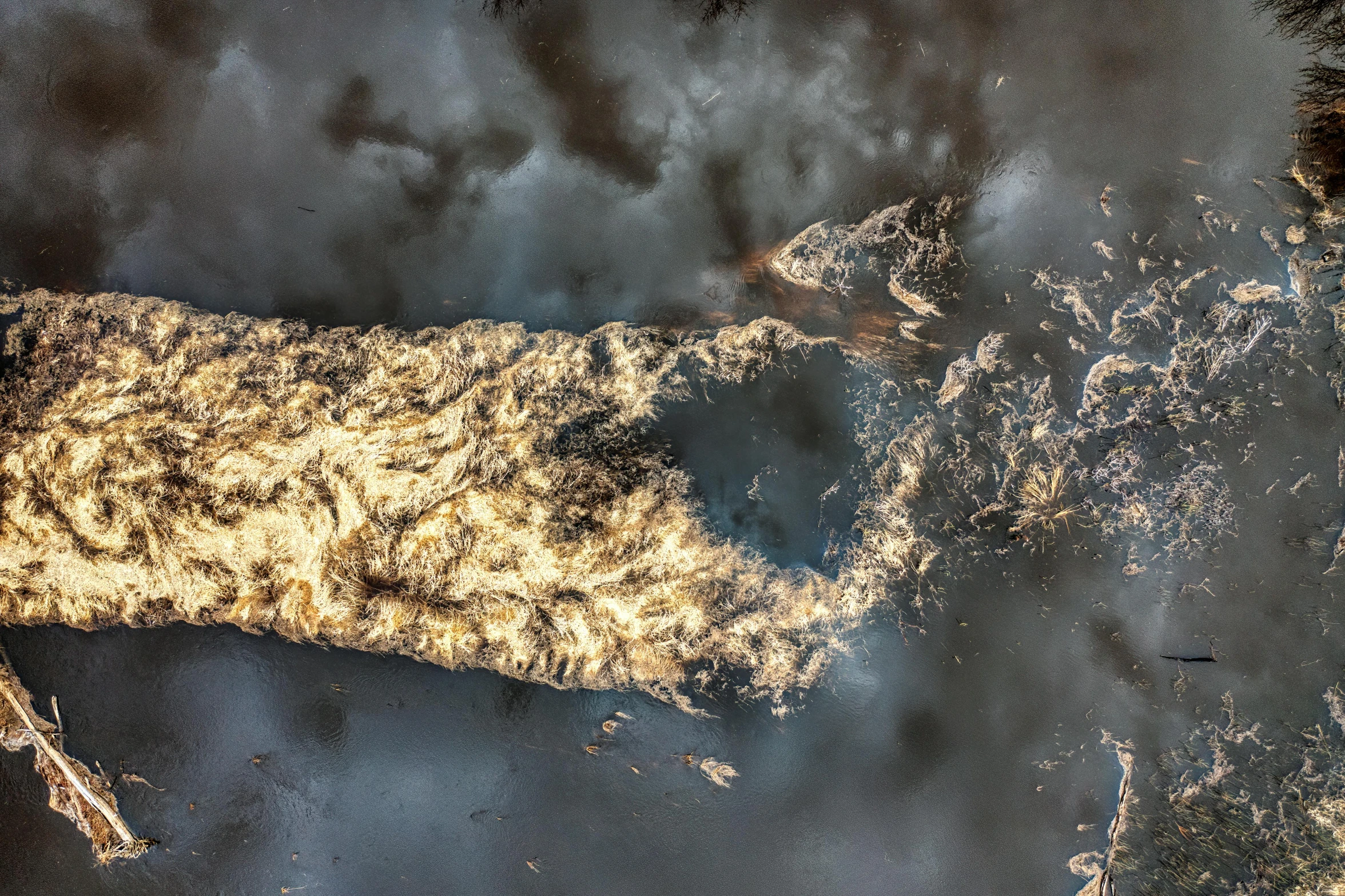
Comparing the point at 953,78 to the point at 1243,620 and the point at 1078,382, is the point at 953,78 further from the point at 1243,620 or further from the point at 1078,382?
the point at 1243,620

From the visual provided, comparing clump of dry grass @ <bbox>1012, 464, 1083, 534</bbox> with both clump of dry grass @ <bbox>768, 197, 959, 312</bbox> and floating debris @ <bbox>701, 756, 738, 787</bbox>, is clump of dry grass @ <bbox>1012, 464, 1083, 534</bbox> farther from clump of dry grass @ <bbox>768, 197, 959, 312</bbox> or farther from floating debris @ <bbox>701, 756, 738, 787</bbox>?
floating debris @ <bbox>701, 756, 738, 787</bbox>

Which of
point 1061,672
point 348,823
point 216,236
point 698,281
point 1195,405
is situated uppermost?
point 216,236

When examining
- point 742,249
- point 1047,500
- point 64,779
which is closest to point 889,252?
point 742,249

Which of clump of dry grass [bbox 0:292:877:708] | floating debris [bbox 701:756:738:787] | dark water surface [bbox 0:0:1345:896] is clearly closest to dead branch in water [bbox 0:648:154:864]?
clump of dry grass [bbox 0:292:877:708]

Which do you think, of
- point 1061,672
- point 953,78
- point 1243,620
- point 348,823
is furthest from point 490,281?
point 1243,620

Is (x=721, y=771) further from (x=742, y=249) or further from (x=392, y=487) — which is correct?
(x=742, y=249)

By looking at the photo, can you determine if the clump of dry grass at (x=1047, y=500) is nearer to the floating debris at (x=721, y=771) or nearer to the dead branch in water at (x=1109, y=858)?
the dead branch in water at (x=1109, y=858)
